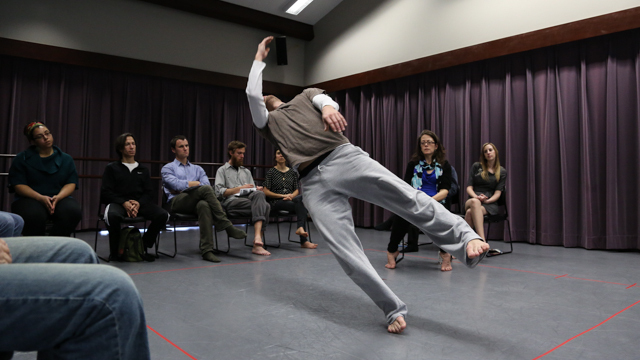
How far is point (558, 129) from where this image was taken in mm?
4637

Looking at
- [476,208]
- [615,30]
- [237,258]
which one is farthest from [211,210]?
[615,30]

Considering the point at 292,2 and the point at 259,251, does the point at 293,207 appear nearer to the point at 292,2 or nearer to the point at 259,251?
the point at 259,251

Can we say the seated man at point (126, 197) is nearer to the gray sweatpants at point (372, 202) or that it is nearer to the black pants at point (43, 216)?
the black pants at point (43, 216)

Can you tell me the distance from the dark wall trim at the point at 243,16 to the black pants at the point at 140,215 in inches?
154

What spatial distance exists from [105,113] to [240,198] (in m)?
3.16

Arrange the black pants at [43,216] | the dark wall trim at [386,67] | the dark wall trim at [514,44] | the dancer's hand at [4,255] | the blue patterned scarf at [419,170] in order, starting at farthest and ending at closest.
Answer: the dark wall trim at [386,67], the dark wall trim at [514,44], the blue patterned scarf at [419,170], the black pants at [43,216], the dancer's hand at [4,255]

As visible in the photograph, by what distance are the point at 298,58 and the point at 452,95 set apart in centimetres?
330

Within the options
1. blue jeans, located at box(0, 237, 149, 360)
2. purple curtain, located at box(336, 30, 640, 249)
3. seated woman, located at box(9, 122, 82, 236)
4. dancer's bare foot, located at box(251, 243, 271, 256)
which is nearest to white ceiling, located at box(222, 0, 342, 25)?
purple curtain, located at box(336, 30, 640, 249)

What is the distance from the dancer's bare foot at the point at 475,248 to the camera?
4.93 feet

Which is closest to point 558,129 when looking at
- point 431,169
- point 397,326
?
point 431,169

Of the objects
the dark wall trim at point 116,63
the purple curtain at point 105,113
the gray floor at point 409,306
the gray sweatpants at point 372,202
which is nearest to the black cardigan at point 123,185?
the gray floor at point 409,306

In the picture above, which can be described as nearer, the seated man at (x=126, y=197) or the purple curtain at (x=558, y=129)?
the seated man at (x=126, y=197)

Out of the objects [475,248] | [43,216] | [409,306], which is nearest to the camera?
[475,248]

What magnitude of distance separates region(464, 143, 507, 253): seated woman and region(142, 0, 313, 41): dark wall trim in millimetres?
4515
